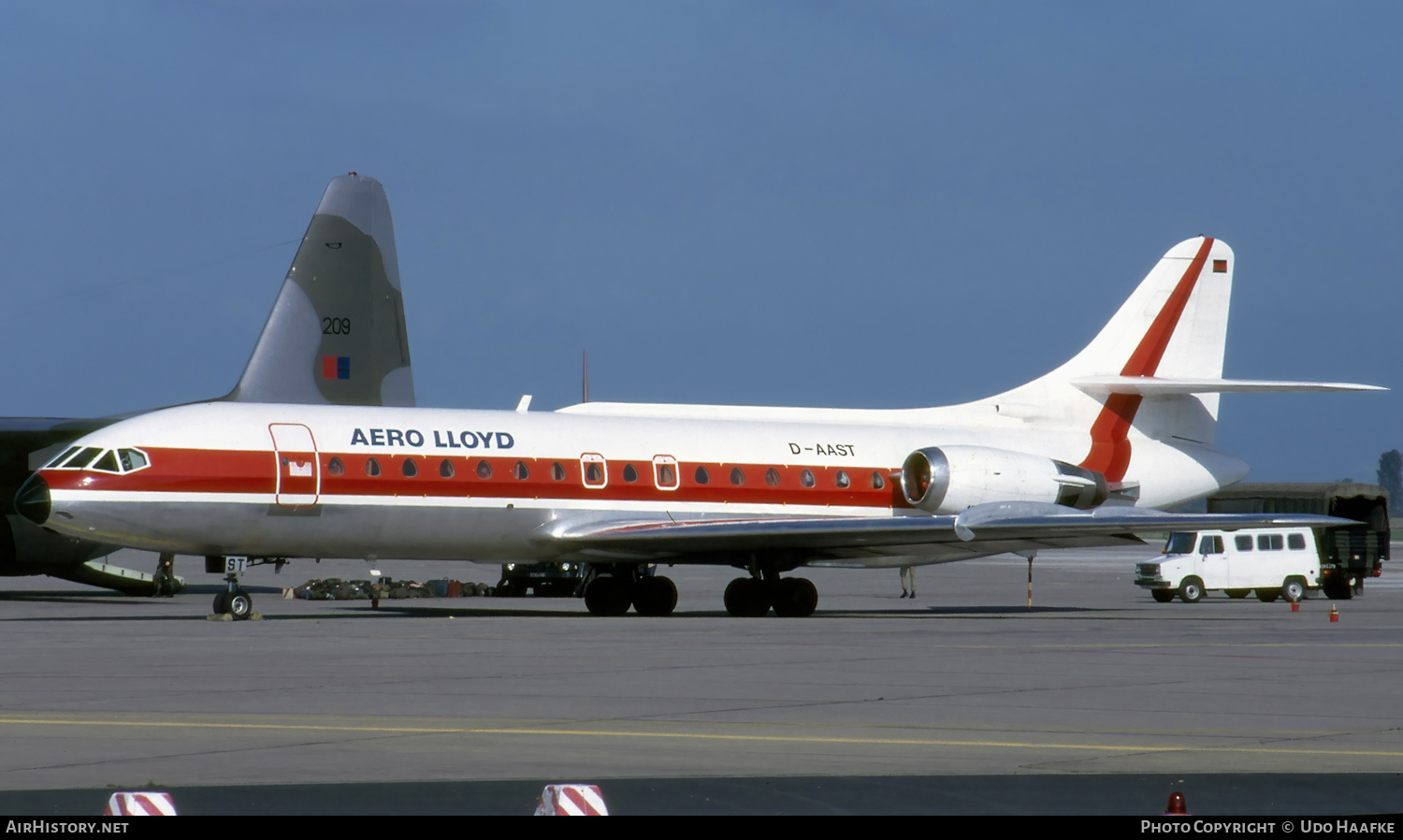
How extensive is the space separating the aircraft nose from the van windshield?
1044 inches

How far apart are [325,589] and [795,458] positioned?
11.8 m

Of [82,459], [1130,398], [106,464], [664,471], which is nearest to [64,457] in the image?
[82,459]

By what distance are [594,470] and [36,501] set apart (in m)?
8.99

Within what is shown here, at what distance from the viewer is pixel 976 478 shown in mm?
33031

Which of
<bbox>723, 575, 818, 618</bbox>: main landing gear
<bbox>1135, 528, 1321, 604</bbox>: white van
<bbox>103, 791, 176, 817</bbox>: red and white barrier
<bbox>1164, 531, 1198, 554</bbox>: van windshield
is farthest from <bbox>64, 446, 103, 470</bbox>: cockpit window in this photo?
<bbox>1164, 531, 1198, 554</bbox>: van windshield

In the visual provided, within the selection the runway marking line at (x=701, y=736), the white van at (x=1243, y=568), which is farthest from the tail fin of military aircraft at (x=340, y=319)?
the runway marking line at (x=701, y=736)

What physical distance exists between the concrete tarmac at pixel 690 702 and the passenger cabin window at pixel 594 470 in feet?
8.78

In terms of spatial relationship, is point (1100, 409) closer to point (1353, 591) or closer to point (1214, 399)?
point (1214, 399)

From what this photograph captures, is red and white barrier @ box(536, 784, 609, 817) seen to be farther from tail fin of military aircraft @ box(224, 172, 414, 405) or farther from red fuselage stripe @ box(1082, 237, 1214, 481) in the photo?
tail fin of military aircraft @ box(224, 172, 414, 405)

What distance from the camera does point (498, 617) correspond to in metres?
29.5

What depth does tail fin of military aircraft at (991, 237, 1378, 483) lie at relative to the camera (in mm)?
36156

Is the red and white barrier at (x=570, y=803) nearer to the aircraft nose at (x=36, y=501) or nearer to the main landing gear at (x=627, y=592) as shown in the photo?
the aircraft nose at (x=36, y=501)

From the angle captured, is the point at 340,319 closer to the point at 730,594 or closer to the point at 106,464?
the point at 730,594

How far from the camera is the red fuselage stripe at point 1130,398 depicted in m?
36.2
